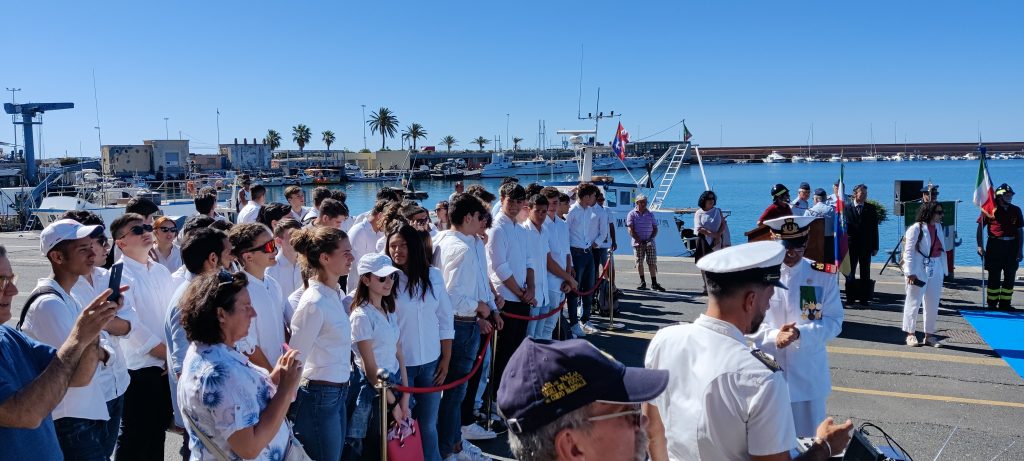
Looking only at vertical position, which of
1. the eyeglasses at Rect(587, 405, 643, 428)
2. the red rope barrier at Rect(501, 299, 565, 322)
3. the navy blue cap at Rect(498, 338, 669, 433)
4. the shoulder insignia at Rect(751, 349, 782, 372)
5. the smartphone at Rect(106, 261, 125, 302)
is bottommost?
the red rope barrier at Rect(501, 299, 565, 322)

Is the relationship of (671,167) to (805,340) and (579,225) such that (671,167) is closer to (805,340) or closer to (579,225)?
(579,225)

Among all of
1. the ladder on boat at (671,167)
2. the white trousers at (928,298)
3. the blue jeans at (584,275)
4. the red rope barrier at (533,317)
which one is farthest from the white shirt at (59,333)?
the ladder on boat at (671,167)

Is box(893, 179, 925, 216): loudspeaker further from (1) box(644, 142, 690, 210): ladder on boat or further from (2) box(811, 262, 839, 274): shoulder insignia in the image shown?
(2) box(811, 262, 839, 274): shoulder insignia

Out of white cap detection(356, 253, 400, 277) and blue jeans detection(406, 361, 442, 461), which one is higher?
white cap detection(356, 253, 400, 277)

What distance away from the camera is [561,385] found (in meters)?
1.89

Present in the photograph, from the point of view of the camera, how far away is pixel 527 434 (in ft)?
6.30

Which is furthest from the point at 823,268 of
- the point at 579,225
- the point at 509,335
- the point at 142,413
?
the point at 579,225

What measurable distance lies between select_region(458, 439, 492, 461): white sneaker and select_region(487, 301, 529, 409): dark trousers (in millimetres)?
1109

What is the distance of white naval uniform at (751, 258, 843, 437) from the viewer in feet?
13.4

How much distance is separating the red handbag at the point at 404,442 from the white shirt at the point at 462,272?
1296 mm

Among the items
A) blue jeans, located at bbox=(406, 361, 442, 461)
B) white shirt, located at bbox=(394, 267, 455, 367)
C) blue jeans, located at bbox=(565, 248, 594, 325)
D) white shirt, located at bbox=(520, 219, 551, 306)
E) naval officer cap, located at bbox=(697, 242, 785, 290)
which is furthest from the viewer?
blue jeans, located at bbox=(565, 248, 594, 325)

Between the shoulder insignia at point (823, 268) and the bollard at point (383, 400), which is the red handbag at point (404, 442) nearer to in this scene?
the bollard at point (383, 400)

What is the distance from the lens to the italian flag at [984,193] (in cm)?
1102

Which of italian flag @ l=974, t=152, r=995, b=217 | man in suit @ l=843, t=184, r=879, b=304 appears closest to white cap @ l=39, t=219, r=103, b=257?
man in suit @ l=843, t=184, r=879, b=304
